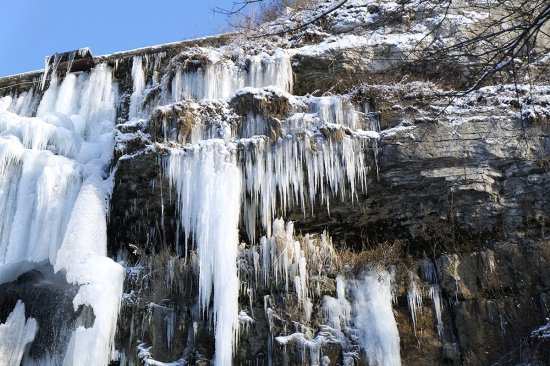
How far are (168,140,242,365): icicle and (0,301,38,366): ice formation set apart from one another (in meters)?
2.45

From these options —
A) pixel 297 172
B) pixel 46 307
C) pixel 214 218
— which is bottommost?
pixel 46 307

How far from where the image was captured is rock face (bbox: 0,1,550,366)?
845cm

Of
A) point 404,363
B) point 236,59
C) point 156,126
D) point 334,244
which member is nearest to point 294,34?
point 236,59

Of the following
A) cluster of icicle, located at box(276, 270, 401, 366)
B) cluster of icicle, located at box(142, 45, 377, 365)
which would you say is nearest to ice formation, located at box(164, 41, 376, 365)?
cluster of icicle, located at box(142, 45, 377, 365)

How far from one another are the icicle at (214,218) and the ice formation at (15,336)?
245cm

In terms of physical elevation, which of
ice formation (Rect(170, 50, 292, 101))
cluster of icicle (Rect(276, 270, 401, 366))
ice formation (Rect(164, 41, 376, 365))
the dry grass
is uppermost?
ice formation (Rect(170, 50, 292, 101))

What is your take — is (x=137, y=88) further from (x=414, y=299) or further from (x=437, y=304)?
(x=437, y=304)

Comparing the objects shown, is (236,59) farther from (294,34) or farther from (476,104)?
(476,104)

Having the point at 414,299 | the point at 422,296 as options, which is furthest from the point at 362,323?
the point at 422,296

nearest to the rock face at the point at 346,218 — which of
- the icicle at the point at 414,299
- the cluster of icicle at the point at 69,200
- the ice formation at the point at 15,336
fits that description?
the icicle at the point at 414,299

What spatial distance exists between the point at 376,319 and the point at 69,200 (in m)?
4.83

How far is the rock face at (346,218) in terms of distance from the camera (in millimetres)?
8453

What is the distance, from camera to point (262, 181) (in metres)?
9.36

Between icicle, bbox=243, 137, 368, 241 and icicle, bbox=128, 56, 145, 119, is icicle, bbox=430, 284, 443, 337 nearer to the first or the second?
icicle, bbox=243, 137, 368, 241
